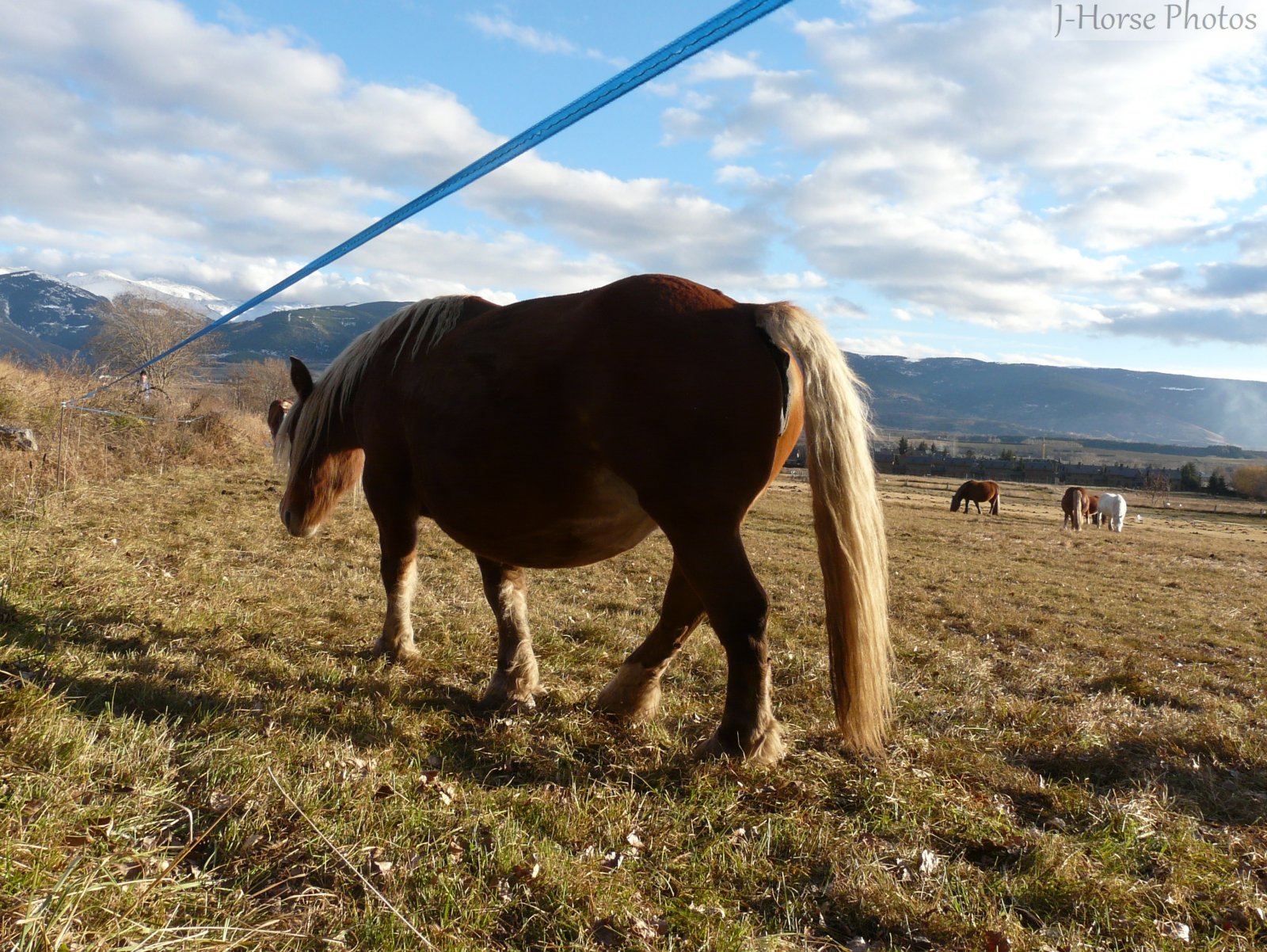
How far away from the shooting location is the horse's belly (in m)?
3.51

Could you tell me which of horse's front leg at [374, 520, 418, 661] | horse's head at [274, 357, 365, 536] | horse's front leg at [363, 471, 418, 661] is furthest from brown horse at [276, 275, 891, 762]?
horse's head at [274, 357, 365, 536]

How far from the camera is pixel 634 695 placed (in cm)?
398

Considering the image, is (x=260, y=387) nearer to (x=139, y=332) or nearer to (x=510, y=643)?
(x=139, y=332)

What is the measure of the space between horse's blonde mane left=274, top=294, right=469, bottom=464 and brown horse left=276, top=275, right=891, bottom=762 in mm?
370

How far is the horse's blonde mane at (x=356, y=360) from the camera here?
14.5 feet

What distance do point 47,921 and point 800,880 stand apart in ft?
7.42

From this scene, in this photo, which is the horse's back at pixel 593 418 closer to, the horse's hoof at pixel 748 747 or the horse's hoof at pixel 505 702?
the horse's hoof at pixel 505 702

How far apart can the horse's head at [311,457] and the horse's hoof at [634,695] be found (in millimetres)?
2857

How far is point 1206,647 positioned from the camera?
338 inches

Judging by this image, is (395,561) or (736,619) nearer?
(736,619)

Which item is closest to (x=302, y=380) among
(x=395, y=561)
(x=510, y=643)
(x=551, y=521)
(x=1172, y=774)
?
(x=395, y=561)

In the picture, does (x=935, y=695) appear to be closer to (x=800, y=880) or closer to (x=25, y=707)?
(x=800, y=880)

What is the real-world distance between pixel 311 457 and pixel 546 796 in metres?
3.56

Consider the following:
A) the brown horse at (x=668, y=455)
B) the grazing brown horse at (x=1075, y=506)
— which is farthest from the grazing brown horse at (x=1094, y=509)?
the brown horse at (x=668, y=455)
